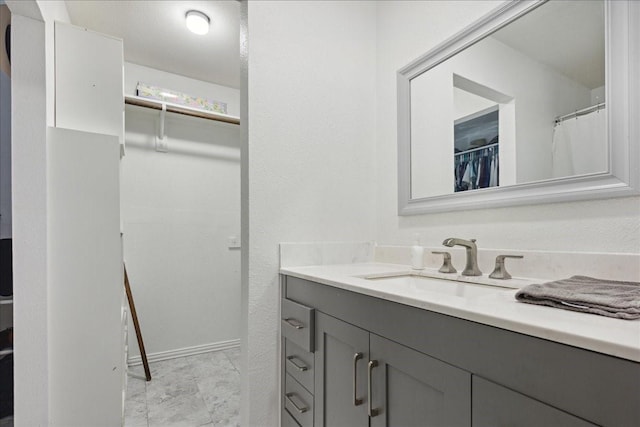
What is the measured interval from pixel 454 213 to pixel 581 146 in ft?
1.69

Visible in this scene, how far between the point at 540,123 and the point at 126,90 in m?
3.02

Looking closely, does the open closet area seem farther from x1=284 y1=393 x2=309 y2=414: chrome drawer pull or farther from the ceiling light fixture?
x1=284 y1=393 x2=309 y2=414: chrome drawer pull

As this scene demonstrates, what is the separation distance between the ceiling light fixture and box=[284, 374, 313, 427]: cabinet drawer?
2.27 meters

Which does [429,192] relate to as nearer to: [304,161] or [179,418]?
[304,161]

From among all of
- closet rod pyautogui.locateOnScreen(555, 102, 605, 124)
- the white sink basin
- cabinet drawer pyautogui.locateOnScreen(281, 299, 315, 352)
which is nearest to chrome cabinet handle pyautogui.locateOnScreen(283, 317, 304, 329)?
cabinet drawer pyautogui.locateOnScreen(281, 299, 315, 352)

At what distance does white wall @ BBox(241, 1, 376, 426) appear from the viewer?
148 centimetres

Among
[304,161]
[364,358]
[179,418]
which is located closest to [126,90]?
[304,161]

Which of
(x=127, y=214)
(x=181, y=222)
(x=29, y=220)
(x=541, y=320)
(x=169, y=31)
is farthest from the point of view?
(x=181, y=222)

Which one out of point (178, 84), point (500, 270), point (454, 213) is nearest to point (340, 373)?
point (500, 270)

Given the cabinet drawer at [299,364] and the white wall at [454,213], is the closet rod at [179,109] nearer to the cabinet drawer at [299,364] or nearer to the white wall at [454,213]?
the white wall at [454,213]

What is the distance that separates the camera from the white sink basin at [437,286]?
3.44ft

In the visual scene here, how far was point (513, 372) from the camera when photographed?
588 mm

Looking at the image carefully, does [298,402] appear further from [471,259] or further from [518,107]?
[518,107]

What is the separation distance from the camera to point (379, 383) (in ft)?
2.97
